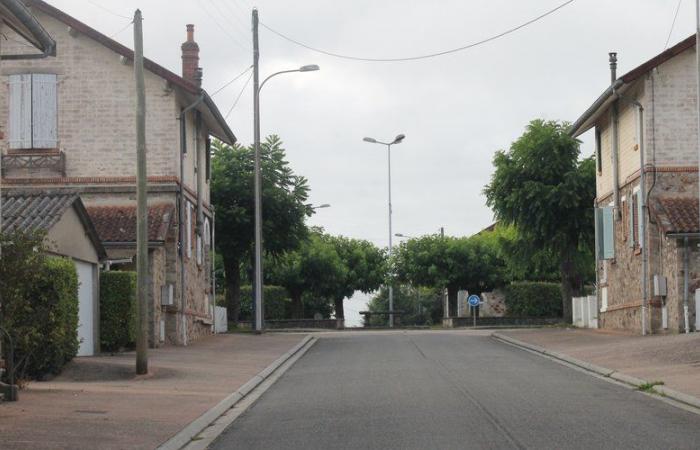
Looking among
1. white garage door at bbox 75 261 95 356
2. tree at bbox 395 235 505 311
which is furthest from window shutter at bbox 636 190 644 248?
tree at bbox 395 235 505 311

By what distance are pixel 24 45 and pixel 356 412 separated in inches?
834

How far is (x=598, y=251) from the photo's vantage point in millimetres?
39938

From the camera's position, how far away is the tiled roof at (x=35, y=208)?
22.9m

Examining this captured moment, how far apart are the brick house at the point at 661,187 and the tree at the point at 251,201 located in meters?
15.8

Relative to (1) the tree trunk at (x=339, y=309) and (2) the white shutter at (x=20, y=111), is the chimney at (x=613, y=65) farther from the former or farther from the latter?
(1) the tree trunk at (x=339, y=309)

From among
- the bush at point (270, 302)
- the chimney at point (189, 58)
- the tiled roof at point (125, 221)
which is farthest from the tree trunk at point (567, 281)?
the tiled roof at point (125, 221)

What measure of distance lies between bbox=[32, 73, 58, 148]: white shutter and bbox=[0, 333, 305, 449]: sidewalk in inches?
324

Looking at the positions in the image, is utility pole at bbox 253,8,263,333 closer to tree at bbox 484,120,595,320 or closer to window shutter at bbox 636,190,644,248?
tree at bbox 484,120,595,320

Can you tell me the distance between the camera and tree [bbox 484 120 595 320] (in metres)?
47.2

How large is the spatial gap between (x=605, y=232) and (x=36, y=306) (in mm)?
23069

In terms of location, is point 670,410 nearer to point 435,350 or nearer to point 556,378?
point 556,378

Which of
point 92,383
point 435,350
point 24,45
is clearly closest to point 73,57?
point 24,45

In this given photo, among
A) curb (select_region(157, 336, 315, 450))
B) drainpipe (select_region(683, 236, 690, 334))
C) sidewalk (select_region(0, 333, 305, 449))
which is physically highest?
drainpipe (select_region(683, 236, 690, 334))

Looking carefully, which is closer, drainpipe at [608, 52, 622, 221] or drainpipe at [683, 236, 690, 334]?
drainpipe at [683, 236, 690, 334]
